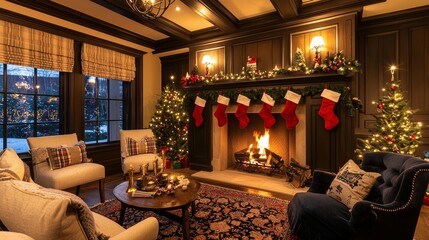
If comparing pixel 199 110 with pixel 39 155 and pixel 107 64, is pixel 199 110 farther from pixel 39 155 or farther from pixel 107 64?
pixel 39 155

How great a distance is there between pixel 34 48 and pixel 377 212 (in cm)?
445

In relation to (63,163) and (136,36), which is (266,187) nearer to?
(63,163)

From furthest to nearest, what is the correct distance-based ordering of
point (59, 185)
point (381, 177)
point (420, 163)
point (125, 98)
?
point (125, 98) < point (59, 185) < point (381, 177) < point (420, 163)

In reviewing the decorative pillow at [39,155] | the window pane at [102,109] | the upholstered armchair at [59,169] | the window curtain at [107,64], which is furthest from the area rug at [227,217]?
the window curtain at [107,64]

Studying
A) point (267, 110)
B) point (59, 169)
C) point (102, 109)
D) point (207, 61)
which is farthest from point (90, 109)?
point (267, 110)

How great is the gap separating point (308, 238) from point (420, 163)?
0.93 metres

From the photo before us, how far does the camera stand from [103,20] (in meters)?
4.07

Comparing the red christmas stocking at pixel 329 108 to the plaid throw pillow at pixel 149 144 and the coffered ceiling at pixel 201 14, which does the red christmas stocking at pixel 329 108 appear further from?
the plaid throw pillow at pixel 149 144

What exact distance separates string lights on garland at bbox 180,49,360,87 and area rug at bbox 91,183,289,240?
1.92 meters

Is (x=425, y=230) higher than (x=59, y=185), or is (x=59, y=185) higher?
(x=59, y=185)

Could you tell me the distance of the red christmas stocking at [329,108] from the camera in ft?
10.8

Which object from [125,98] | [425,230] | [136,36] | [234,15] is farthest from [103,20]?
[425,230]

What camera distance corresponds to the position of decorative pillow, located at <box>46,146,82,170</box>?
2.82 meters

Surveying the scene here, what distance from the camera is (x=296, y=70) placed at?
11.6 feet
